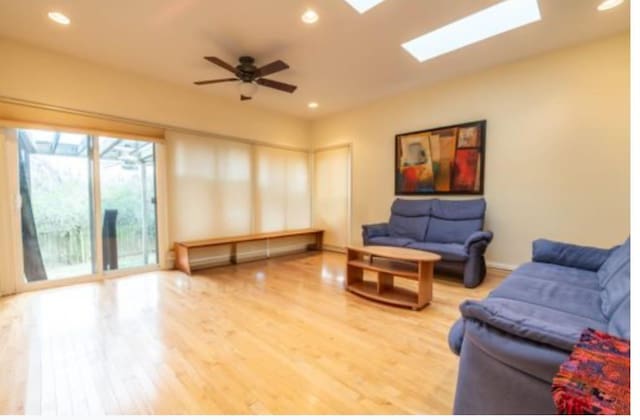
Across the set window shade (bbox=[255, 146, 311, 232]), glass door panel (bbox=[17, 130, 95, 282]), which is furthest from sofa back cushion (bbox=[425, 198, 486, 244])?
glass door panel (bbox=[17, 130, 95, 282])

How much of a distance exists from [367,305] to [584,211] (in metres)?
2.73

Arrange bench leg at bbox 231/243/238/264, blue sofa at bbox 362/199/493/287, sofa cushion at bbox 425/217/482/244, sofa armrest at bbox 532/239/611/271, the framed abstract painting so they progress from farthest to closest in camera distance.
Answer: bench leg at bbox 231/243/238/264
the framed abstract painting
sofa cushion at bbox 425/217/482/244
blue sofa at bbox 362/199/493/287
sofa armrest at bbox 532/239/611/271

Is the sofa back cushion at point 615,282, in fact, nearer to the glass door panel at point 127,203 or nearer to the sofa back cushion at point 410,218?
the sofa back cushion at point 410,218

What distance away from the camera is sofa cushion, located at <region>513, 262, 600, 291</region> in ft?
6.97

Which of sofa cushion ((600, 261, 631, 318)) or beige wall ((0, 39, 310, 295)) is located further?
beige wall ((0, 39, 310, 295))

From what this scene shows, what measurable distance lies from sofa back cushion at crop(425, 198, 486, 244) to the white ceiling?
182 cm

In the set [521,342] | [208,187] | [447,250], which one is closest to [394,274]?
[447,250]

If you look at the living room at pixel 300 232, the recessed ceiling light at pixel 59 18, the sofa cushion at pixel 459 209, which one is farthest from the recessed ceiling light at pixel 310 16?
the sofa cushion at pixel 459 209

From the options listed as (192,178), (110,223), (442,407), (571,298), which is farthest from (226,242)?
(571,298)

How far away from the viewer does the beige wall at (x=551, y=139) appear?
9.91 ft

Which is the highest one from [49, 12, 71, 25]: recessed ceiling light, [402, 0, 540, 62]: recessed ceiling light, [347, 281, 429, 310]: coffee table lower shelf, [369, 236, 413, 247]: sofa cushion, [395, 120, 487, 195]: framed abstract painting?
[402, 0, 540, 62]: recessed ceiling light

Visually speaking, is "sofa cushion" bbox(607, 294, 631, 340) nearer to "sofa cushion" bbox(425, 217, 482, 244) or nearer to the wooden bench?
"sofa cushion" bbox(425, 217, 482, 244)

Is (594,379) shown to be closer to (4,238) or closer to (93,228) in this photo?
(93,228)

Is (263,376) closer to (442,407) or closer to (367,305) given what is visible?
(442,407)
